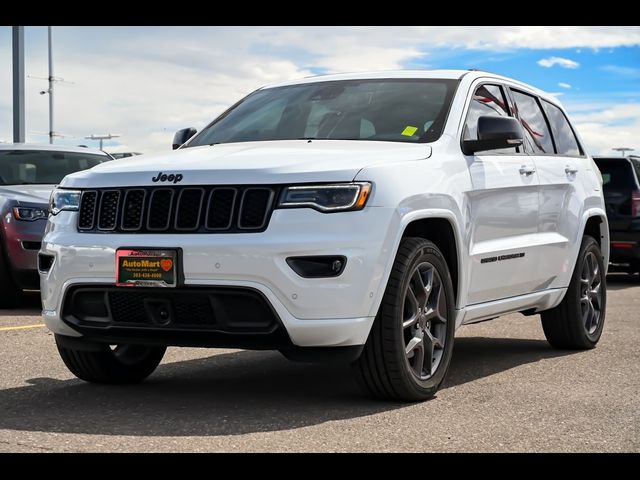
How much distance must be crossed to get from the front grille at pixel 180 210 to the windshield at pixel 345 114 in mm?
1169

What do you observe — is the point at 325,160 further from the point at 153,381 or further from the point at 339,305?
the point at 153,381

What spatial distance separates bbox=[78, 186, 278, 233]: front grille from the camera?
216 inches

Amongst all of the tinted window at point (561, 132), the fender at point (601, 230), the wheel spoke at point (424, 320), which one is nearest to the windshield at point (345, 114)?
the wheel spoke at point (424, 320)

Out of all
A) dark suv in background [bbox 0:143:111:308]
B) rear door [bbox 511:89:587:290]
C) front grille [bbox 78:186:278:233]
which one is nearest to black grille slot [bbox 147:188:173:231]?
front grille [bbox 78:186:278:233]

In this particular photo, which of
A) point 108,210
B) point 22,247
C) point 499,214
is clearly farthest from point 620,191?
point 108,210

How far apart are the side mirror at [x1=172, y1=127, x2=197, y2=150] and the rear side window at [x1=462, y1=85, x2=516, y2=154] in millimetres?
1763

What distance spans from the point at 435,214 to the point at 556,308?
104 inches

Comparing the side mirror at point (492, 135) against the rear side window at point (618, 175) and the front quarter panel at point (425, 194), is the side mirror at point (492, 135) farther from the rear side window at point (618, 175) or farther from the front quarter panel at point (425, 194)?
the rear side window at point (618, 175)

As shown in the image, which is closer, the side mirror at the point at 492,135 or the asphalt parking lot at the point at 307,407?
the asphalt parking lot at the point at 307,407

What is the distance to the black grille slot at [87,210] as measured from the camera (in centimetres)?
592

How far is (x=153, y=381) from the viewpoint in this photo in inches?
273

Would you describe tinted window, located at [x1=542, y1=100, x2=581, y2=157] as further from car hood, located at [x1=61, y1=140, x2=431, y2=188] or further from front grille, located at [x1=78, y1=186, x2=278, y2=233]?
front grille, located at [x1=78, y1=186, x2=278, y2=233]
